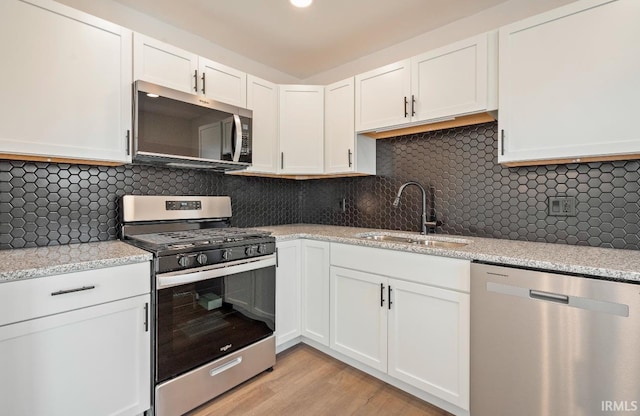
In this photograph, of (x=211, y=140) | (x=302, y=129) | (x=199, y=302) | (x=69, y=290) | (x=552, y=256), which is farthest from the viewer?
(x=302, y=129)

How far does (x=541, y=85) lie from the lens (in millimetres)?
1580

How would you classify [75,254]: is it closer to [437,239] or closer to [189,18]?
[189,18]

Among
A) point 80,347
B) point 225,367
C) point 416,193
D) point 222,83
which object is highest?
point 222,83

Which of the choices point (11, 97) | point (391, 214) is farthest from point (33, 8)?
point (391, 214)

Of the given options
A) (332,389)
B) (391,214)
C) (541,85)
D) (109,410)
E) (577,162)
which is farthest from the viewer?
(391,214)

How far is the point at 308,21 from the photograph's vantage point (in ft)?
7.25

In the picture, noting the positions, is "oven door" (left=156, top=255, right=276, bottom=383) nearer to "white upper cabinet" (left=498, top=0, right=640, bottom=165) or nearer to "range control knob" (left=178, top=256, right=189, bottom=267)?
"range control knob" (left=178, top=256, right=189, bottom=267)

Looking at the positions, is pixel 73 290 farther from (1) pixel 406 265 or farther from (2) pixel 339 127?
(2) pixel 339 127

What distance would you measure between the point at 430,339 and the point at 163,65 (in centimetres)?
232

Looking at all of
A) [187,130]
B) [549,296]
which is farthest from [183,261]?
[549,296]

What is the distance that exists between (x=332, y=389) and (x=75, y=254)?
1.61m

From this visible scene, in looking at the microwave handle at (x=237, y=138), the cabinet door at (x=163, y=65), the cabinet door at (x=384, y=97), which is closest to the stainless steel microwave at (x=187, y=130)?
the microwave handle at (x=237, y=138)

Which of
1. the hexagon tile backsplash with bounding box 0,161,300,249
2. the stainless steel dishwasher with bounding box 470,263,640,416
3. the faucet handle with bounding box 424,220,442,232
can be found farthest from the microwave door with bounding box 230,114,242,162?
the stainless steel dishwasher with bounding box 470,263,640,416

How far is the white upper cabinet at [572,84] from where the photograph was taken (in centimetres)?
138
